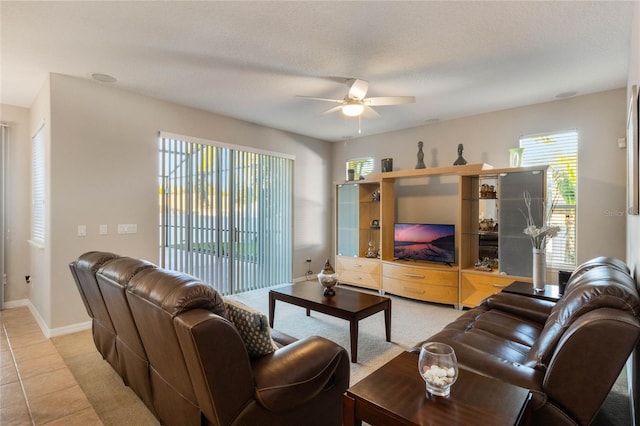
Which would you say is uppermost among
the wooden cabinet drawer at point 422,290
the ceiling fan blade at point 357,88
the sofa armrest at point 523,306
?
the ceiling fan blade at point 357,88

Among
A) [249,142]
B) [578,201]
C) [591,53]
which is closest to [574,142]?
[578,201]

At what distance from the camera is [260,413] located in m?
1.46

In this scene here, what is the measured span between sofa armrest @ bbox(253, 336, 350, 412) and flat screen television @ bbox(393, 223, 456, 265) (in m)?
3.25

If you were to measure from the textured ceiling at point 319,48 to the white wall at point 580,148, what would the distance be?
27cm

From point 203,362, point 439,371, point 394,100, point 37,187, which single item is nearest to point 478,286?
point 394,100

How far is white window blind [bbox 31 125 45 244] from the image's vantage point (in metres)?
3.77

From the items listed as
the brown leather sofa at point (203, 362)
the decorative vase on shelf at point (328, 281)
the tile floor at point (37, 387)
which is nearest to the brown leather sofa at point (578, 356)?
the brown leather sofa at point (203, 362)

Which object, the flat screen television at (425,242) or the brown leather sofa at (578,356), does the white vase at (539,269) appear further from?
the brown leather sofa at (578,356)

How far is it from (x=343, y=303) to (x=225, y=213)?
2550 millimetres

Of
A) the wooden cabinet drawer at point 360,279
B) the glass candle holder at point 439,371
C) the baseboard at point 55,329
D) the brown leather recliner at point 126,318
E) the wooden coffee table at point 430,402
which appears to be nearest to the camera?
the wooden coffee table at point 430,402

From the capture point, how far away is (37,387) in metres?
2.43

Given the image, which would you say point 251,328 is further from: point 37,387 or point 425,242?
point 425,242

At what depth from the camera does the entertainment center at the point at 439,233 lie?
3982mm

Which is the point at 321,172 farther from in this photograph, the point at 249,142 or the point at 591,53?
the point at 591,53
